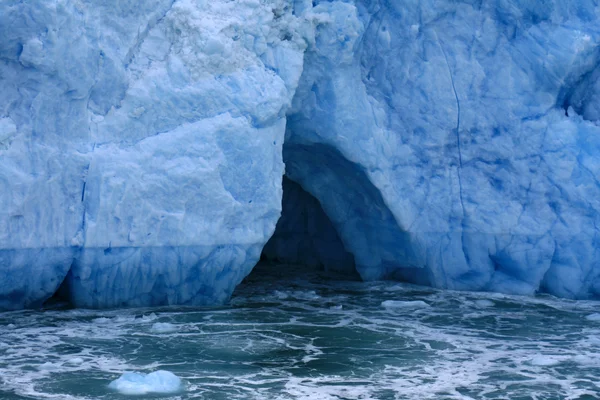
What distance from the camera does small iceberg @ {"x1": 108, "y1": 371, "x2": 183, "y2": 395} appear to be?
17.6 feet

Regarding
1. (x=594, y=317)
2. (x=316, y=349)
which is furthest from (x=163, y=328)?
(x=594, y=317)

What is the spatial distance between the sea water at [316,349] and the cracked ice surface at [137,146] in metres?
0.46

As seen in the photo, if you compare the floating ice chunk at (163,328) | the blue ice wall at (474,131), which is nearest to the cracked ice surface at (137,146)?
the floating ice chunk at (163,328)

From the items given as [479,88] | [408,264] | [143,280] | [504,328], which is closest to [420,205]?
[408,264]

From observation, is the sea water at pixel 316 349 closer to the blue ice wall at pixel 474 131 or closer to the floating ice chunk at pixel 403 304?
the floating ice chunk at pixel 403 304

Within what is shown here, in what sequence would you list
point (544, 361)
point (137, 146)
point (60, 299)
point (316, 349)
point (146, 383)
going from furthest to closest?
point (60, 299), point (137, 146), point (316, 349), point (544, 361), point (146, 383)

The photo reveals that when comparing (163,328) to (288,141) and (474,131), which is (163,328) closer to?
(288,141)

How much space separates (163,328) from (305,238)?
224 inches

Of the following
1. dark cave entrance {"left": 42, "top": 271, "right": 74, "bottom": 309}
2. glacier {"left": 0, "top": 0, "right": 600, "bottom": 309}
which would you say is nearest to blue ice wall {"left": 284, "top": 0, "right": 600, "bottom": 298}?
glacier {"left": 0, "top": 0, "right": 600, "bottom": 309}

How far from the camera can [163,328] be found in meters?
7.52

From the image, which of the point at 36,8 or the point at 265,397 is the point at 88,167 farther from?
the point at 265,397

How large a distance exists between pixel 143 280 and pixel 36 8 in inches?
113

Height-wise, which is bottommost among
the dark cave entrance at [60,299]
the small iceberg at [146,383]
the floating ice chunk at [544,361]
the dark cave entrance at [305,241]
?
the small iceberg at [146,383]

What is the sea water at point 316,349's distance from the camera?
5.52 meters
